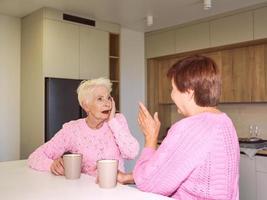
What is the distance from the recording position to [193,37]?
4.02 m

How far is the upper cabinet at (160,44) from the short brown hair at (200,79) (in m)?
3.22

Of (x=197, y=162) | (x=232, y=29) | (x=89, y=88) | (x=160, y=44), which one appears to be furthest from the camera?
(x=160, y=44)

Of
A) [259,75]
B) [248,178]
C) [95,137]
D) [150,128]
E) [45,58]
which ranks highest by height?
[45,58]

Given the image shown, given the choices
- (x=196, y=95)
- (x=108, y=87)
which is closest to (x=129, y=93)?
(x=108, y=87)

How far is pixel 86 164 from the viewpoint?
167cm

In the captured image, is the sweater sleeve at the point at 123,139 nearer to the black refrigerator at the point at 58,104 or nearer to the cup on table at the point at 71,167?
the cup on table at the point at 71,167

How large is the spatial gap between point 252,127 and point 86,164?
275 cm

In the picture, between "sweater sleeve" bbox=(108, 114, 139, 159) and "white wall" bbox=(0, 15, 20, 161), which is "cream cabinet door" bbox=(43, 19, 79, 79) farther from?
"sweater sleeve" bbox=(108, 114, 139, 159)

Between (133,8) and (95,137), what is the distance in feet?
6.86

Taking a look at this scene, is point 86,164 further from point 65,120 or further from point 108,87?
point 65,120

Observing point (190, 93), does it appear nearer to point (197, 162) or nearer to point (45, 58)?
point (197, 162)

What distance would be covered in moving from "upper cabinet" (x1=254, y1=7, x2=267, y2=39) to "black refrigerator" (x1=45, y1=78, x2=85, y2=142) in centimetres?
197

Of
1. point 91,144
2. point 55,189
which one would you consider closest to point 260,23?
point 91,144

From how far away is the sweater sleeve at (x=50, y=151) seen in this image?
1562 mm
